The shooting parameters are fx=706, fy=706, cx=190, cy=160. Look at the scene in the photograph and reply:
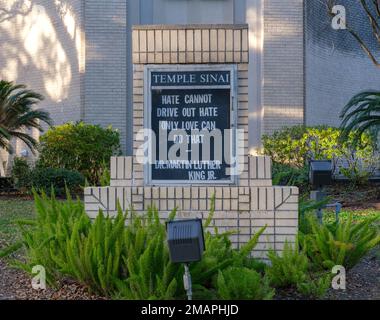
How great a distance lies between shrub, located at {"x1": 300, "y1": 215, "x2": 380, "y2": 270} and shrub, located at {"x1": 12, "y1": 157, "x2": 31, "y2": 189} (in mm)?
11001

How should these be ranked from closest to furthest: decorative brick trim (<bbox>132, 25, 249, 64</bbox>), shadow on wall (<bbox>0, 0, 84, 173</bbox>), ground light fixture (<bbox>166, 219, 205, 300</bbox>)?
ground light fixture (<bbox>166, 219, 205, 300</bbox>) → decorative brick trim (<bbox>132, 25, 249, 64</bbox>) → shadow on wall (<bbox>0, 0, 84, 173</bbox>)

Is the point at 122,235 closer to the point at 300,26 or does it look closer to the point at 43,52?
the point at 300,26

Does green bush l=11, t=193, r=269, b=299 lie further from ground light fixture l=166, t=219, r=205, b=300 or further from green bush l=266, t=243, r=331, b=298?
ground light fixture l=166, t=219, r=205, b=300

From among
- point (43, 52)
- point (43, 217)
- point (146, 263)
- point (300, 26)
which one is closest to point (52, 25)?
point (43, 52)

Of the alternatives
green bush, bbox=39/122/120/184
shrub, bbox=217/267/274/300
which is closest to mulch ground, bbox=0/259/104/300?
shrub, bbox=217/267/274/300

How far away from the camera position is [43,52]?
21062 mm

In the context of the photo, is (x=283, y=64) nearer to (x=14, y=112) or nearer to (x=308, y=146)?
(x=308, y=146)

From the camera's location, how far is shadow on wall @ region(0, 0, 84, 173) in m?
19.7

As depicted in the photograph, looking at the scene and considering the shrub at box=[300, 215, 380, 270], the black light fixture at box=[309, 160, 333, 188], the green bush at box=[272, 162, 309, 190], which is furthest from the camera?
the green bush at box=[272, 162, 309, 190]

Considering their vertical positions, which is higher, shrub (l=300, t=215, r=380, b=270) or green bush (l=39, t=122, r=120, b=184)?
green bush (l=39, t=122, r=120, b=184)

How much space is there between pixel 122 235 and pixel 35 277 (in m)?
0.94

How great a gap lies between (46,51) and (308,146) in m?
8.37

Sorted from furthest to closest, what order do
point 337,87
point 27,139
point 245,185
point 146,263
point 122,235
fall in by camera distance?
point 337,87 < point 27,139 < point 245,185 < point 122,235 < point 146,263

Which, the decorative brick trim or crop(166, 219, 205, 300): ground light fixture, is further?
the decorative brick trim
